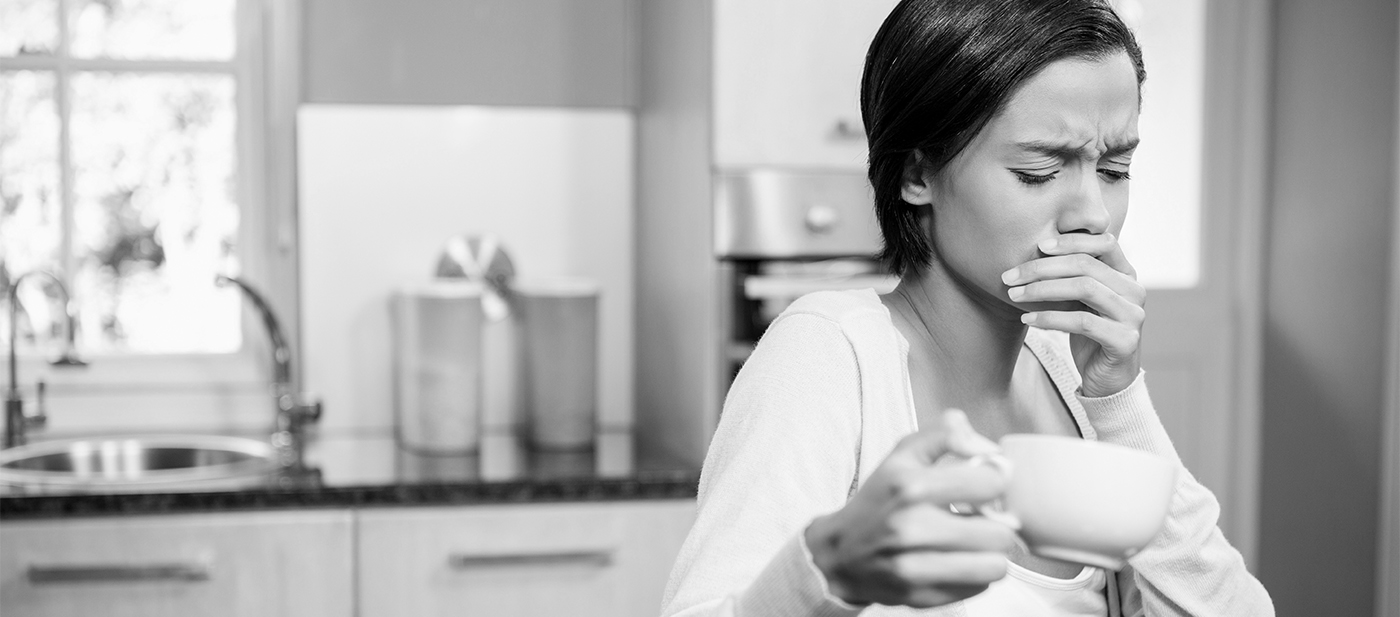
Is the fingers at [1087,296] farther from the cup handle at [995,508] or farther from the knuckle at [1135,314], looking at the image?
the cup handle at [995,508]

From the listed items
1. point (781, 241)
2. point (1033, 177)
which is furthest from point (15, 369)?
point (1033, 177)

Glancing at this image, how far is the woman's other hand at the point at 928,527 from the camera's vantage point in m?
0.66

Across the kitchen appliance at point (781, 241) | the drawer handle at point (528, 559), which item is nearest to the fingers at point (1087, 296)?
the kitchen appliance at point (781, 241)

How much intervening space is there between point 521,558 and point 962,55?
1.32 meters

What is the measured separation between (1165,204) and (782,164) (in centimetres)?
83

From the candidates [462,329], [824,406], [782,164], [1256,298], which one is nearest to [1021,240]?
[824,406]

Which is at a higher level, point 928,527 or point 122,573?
point 928,527

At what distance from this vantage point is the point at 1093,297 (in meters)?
1.03

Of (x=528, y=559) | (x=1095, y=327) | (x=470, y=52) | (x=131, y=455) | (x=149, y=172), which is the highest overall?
(x=470, y=52)

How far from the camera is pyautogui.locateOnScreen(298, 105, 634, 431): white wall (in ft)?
8.54

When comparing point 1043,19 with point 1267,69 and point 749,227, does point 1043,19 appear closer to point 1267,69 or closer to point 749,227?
point 749,227

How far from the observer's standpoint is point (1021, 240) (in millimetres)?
1024

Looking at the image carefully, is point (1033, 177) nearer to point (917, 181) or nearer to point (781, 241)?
point (917, 181)

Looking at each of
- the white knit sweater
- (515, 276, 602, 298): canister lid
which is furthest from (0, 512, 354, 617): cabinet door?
the white knit sweater
